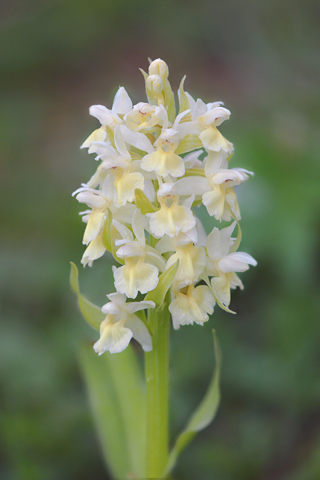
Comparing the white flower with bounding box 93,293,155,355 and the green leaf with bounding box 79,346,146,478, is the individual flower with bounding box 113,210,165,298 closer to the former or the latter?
the white flower with bounding box 93,293,155,355

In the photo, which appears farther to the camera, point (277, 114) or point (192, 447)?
point (277, 114)

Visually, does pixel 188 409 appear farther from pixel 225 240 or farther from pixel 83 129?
pixel 83 129

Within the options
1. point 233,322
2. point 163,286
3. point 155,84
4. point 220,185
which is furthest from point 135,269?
point 233,322

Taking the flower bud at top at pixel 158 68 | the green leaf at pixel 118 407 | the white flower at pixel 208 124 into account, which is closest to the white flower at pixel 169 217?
the white flower at pixel 208 124

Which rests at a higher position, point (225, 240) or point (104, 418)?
point (225, 240)

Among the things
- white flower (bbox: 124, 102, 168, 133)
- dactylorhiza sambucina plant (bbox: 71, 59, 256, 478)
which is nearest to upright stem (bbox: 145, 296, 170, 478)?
dactylorhiza sambucina plant (bbox: 71, 59, 256, 478)

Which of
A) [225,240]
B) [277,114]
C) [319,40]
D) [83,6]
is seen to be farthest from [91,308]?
[83,6]

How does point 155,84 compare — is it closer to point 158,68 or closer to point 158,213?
point 158,68
